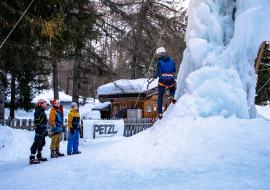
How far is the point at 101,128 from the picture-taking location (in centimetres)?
1089

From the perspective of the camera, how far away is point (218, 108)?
171 inches

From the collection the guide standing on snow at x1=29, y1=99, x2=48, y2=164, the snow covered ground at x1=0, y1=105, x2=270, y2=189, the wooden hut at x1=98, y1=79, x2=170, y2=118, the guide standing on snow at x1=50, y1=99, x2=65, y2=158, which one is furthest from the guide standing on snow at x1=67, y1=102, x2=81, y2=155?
the wooden hut at x1=98, y1=79, x2=170, y2=118

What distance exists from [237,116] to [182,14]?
47.1 feet

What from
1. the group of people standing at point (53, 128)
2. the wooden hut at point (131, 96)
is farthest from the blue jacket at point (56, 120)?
the wooden hut at point (131, 96)

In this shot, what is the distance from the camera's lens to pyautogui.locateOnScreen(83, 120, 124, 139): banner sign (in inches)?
420

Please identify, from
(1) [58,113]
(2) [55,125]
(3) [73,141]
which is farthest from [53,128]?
(3) [73,141]

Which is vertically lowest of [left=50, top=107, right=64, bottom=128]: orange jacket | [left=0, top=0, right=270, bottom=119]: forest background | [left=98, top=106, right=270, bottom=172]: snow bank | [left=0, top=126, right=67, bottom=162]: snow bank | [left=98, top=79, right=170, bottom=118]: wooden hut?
[left=0, top=126, right=67, bottom=162]: snow bank

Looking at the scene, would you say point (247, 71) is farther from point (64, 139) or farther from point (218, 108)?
point (64, 139)

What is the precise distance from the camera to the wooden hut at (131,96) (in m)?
14.5

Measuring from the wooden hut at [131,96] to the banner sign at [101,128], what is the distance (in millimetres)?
3520

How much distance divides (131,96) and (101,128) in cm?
472

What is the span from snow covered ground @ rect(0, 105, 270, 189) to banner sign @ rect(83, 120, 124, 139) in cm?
627

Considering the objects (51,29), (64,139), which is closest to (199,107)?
(51,29)

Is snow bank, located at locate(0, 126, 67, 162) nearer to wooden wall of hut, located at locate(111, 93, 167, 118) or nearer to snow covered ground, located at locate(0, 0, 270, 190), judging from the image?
snow covered ground, located at locate(0, 0, 270, 190)
